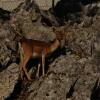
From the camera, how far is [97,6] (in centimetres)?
1923

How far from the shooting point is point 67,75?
14516mm

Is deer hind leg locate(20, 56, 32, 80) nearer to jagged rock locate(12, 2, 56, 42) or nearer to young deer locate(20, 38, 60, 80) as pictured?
young deer locate(20, 38, 60, 80)

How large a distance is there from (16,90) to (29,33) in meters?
3.21

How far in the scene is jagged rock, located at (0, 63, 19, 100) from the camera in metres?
14.4

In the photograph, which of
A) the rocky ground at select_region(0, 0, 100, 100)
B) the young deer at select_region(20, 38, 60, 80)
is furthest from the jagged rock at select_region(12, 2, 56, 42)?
the young deer at select_region(20, 38, 60, 80)

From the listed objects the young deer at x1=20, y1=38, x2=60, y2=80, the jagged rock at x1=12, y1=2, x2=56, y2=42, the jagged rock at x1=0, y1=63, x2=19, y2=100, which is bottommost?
the jagged rock at x1=0, y1=63, x2=19, y2=100

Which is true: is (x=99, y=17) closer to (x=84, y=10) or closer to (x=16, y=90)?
(x=84, y=10)

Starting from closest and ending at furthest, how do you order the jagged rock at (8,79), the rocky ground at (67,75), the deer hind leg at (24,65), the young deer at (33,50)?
the rocky ground at (67,75)
the jagged rock at (8,79)
the deer hind leg at (24,65)
the young deer at (33,50)

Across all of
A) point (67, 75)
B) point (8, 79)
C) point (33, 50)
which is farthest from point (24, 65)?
point (67, 75)

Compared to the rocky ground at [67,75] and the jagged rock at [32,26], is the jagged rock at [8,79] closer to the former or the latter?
the rocky ground at [67,75]

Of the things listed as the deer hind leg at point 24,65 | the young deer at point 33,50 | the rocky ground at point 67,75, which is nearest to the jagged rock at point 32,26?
the rocky ground at point 67,75

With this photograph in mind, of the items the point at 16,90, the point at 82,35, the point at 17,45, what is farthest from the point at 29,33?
the point at 16,90

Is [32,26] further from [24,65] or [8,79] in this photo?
[8,79]

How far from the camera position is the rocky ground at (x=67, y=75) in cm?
1388
